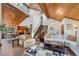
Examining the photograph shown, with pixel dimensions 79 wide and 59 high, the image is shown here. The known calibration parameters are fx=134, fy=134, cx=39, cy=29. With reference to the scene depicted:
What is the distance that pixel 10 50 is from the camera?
6.15 feet

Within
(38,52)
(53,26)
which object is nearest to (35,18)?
(53,26)

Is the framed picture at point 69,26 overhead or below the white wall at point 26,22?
below

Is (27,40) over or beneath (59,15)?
beneath

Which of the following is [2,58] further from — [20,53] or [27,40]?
[27,40]

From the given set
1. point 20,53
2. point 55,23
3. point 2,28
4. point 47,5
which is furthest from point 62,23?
point 2,28

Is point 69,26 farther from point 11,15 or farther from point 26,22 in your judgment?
point 11,15

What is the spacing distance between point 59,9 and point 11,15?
0.68 m

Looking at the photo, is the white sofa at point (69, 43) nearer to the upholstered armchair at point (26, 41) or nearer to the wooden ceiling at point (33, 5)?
the upholstered armchair at point (26, 41)

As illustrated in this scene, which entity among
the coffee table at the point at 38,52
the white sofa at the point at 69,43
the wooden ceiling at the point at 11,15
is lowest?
the coffee table at the point at 38,52

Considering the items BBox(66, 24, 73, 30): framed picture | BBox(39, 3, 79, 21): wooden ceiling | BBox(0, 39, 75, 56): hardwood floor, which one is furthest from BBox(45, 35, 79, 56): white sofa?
BBox(0, 39, 75, 56): hardwood floor

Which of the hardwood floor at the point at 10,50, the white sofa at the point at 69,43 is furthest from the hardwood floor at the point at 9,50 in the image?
the white sofa at the point at 69,43

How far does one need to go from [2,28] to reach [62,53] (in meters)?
0.91

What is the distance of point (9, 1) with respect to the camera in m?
1.89

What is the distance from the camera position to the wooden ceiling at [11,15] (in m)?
1.87
